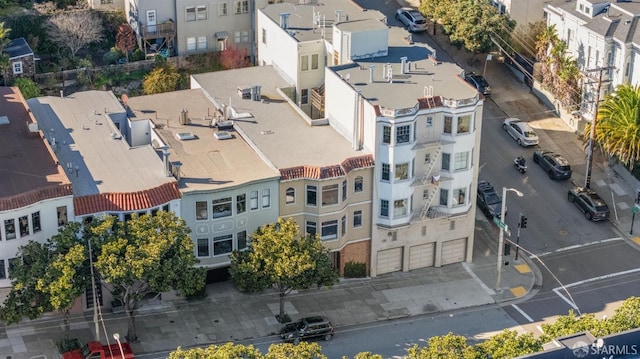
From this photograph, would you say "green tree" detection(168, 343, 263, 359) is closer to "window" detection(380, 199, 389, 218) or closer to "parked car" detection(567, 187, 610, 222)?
"window" detection(380, 199, 389, 218)

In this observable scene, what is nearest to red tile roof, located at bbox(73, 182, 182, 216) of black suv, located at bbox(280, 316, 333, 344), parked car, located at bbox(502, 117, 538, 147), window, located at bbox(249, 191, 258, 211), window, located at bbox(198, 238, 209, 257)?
window, located at bbox(198, 238, 209, 257)

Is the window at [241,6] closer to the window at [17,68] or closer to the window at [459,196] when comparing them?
the window at [17,68]

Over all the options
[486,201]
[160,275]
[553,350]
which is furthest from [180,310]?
[553,350]

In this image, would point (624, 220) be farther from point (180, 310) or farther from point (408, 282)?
point (180, 310)

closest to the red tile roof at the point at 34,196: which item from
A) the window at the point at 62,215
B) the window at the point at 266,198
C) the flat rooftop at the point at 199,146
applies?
the window at the point at 62,215

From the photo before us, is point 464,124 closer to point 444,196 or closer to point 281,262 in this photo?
point 444,196
